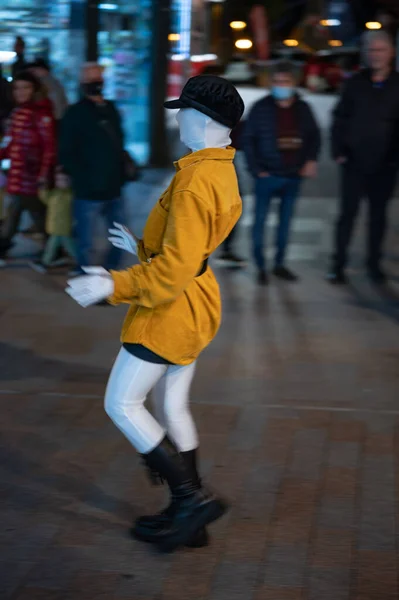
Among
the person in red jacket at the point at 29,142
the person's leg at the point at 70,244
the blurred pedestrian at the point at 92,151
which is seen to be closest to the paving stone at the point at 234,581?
the blurred pedestrian at the point at 92,151

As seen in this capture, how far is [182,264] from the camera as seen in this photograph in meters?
3.67

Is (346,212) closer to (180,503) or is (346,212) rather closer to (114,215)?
(114,215)

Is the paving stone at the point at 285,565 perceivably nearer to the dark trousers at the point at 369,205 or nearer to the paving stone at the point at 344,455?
the paving stone at the point at 344,455

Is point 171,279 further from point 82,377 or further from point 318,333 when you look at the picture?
point 318,333

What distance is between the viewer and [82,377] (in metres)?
6.33

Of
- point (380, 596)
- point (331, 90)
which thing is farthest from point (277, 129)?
point (331, 90)

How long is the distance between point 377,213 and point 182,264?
5.41m

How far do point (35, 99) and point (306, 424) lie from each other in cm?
Answer: 480

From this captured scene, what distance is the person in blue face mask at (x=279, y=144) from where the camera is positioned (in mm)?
8531

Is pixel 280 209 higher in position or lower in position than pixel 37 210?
higher

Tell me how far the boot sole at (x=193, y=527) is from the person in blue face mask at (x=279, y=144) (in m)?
4.81

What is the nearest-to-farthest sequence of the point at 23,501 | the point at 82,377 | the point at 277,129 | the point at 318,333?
1. the point at 23,501
2. the point at 82,377
3. the point at 318,333
4. the point at 277,129

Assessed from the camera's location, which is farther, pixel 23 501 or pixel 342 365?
pixel 342 365

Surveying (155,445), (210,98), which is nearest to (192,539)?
(155,445)
